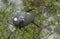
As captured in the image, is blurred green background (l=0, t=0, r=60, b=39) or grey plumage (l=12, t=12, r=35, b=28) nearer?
grey plumage (l=12, t=12, r=35, b=28)

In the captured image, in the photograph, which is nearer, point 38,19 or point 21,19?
point 21,19

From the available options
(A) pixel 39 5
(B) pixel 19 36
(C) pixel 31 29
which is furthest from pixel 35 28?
(A) pixel 39 5

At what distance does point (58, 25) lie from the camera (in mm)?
1844

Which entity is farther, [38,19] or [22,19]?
[38,19]

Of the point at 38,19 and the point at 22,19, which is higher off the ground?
the point at 22,19

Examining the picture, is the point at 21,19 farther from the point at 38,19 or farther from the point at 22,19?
the point at 38,19

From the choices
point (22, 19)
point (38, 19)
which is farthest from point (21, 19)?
point (38, 19)

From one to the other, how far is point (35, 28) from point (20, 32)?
0.46ft

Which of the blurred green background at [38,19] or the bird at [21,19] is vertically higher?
the bird at [21,19]

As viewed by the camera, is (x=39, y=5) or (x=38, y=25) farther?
(x=39, y=5)

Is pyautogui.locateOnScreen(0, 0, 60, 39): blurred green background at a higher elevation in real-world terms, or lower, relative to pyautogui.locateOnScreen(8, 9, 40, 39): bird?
lower

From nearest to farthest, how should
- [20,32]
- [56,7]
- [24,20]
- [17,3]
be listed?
[24,20], [20,32], [56,7], [17,3]

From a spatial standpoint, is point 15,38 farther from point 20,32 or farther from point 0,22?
point 0,22

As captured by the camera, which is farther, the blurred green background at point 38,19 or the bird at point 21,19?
the blurred green background at point 38,19
